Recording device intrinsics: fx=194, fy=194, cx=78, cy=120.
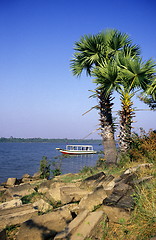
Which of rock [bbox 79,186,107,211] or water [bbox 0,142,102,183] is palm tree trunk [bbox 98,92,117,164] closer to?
water [bbox 0,142,102,183]

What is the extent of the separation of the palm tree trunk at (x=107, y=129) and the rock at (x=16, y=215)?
7458 mm

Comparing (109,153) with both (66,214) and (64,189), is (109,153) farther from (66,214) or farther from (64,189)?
(66,214)

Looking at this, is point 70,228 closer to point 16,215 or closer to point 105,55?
point 16,215

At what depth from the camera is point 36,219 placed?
127 inches

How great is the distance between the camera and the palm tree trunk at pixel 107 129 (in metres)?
11.2

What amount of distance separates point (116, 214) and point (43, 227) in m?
1.27

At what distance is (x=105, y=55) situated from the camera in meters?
11.9

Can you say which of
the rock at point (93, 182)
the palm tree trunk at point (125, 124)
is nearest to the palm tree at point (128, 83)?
the palm tree trunk at point (125, 124)

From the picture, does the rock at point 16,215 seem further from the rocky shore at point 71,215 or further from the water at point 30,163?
the water at point 30,163

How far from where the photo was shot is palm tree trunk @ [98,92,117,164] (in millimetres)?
11188

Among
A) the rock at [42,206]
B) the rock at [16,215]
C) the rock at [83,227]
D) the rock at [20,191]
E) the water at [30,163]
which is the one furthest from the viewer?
the water at [30,163]

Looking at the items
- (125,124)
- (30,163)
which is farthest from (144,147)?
A: (30,163)

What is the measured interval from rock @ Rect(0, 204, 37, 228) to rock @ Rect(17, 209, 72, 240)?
766 mm

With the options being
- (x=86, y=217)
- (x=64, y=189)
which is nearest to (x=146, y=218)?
(x=86, y=217)
